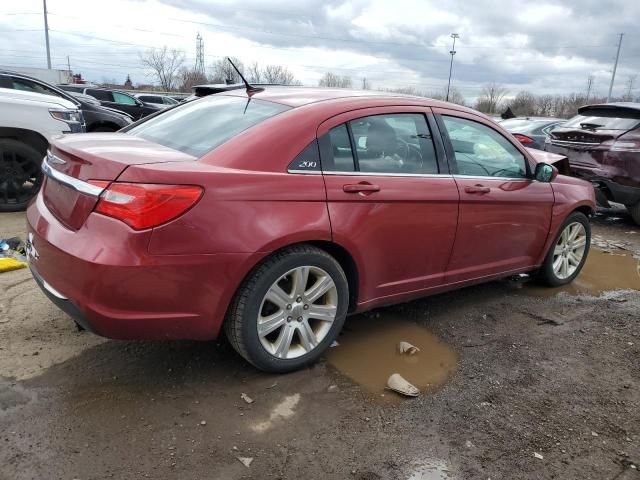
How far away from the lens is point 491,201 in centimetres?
390

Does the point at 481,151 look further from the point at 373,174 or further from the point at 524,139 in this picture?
the point at 524,139

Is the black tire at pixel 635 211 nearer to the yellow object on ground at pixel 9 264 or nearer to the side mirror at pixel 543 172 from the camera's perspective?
the side mirror at pixel 543 172

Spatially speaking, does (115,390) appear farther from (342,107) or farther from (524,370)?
(524,370)

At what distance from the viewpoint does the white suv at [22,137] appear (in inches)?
248

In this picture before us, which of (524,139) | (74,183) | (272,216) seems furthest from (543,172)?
(524,139)

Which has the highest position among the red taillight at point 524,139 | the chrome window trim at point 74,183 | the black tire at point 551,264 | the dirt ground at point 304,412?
the chrome window trim at point 74,183

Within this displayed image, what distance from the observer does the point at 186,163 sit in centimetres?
274

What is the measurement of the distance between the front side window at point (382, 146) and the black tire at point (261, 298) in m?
0.53

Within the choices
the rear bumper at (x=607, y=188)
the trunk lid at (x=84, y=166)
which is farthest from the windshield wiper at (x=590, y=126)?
the trunk lid at (x=84, y=166)

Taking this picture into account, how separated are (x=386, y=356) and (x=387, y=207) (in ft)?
3.19

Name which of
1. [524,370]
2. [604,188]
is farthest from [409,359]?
[604,188]

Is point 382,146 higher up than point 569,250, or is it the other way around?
point 382,146

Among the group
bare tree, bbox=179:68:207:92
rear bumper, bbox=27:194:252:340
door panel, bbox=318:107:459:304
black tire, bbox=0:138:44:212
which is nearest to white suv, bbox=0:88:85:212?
black tire, bbox=0:138:44:212

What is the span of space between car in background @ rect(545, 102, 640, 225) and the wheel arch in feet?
23.2
